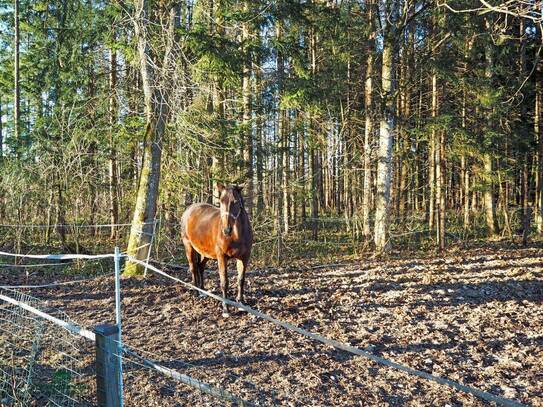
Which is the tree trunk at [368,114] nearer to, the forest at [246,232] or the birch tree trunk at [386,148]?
the forest at [246,232]

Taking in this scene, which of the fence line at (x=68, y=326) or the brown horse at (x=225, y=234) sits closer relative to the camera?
the fence line at (x=68, y=326)

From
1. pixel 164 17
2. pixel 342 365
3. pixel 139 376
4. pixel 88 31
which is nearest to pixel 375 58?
pixel 164 17

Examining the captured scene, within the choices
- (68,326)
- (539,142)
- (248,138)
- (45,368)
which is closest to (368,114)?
(248,138)

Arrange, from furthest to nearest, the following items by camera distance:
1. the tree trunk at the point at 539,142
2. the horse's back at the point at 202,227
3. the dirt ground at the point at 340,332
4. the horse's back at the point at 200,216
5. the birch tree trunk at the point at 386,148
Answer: the tree trunk at the point at 539,142, the birch tree trunk at the point at 386,148, the horse's back at the point at 200,216, the horse's back at the point at 202,227, the dirt ground at the point at 340,332

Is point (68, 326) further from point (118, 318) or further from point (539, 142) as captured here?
point (539, 142)

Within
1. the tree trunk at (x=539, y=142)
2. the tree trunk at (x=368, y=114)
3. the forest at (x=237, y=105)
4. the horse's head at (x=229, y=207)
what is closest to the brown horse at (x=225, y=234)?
the horse's head at (x=229, y=207)

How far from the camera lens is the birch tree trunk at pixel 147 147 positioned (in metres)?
8.34

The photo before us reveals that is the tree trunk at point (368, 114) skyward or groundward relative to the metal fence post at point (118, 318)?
skyward

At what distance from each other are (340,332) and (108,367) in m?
3.87

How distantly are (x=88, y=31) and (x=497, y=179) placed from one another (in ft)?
42.6

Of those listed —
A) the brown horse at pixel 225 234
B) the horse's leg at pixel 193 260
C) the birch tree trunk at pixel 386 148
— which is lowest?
the horse's leg at pixel 193 260

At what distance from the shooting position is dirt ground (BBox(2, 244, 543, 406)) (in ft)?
14.2

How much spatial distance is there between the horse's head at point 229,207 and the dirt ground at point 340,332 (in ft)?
4.19

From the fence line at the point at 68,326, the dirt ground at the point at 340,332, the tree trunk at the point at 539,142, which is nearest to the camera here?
the fence line at the point at 68,326
